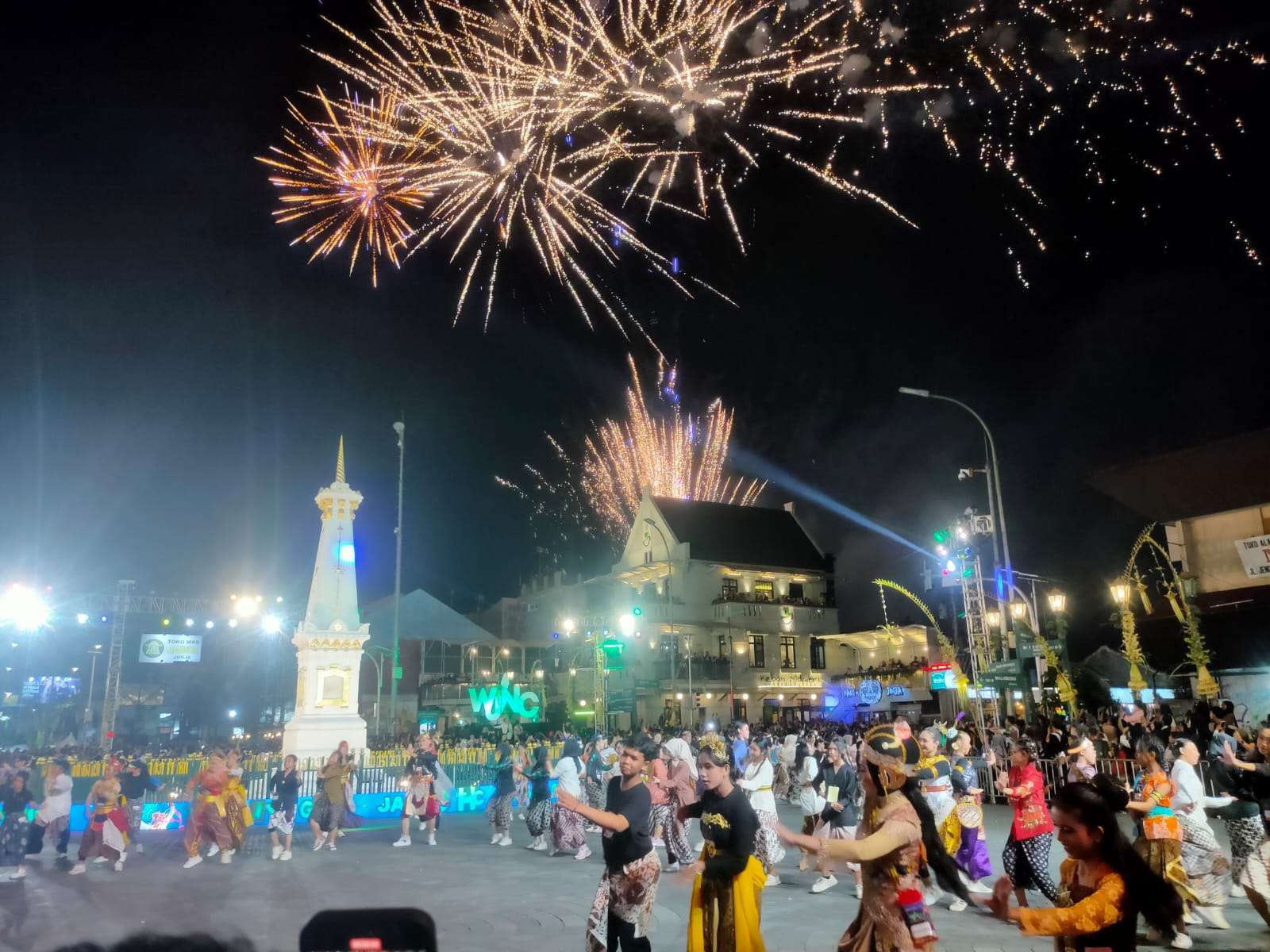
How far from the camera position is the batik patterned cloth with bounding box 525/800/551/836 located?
14.0m

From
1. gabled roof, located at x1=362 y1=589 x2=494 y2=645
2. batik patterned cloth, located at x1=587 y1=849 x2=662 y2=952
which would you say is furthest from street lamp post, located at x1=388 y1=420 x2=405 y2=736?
batik patterned cloth, located at x1=587 y1=849 x2=662 y2=952

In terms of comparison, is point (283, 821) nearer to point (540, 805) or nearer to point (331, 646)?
point (540, 805)

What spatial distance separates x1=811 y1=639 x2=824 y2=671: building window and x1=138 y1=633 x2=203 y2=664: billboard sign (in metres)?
35.4

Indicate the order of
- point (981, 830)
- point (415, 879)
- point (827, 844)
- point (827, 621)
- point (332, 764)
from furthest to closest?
point (827, 621)
point (332, 764)
point (415, 879)
point (981, 830)
point (827, 844)

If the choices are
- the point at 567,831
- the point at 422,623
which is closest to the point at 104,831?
the point at 567,831

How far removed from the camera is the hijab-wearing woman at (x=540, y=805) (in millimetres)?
14094

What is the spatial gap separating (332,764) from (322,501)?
12.1m

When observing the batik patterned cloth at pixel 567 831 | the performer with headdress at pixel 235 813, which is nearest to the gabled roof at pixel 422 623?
the performer with headdress at pixel 235 813

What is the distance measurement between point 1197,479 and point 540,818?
934 inches

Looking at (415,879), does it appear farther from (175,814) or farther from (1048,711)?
(1048,711)

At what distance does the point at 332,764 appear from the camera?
1537cm

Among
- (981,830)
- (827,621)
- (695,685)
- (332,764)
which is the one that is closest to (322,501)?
(332,764)

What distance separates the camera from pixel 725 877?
5.41m

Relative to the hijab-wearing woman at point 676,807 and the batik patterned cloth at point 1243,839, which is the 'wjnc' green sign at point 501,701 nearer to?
the hijab-wearing woman at point 676,807
